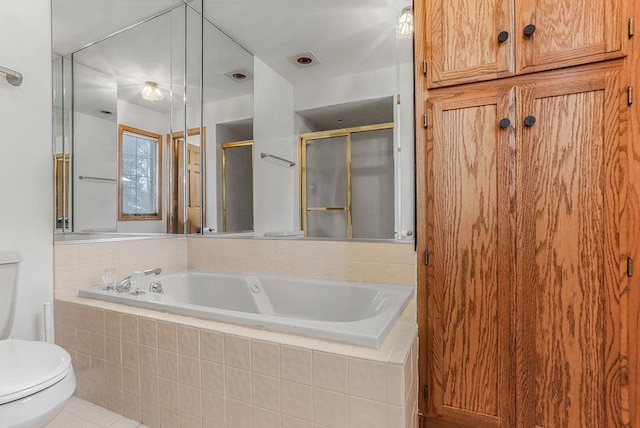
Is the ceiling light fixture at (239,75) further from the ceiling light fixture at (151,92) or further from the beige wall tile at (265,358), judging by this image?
the beige wall tile at (265,358)

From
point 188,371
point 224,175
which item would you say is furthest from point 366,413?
point 224,175

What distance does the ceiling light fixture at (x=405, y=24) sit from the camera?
1855mm

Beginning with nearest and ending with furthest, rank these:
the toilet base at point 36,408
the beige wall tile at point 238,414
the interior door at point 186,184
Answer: the toilet base at point 36,408 → the beige wall tile at point 238,414 → the interior door at point 186,184

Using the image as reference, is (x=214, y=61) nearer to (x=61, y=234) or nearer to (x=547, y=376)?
(x=61, y=234)

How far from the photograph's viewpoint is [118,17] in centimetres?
214

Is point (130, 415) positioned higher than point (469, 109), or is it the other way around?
point (469, 109)

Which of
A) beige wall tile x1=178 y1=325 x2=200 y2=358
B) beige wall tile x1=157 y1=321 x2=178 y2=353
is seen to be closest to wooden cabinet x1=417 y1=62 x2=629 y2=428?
beige wall tile x1=178 y1=325 x2=200 y2=358

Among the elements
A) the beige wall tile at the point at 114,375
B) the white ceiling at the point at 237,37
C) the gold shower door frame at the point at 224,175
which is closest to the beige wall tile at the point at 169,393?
the beige wall tile at the point at 114,375

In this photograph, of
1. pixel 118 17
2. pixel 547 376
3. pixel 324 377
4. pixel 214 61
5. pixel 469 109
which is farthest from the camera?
pixel 214 61

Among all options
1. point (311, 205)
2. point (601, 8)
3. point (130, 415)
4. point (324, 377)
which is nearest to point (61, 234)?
point (130, 415)

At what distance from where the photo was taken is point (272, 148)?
2447 mm

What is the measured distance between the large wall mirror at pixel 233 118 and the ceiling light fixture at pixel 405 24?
0.09 ft

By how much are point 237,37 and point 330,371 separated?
2.54m

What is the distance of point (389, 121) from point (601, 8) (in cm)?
102
